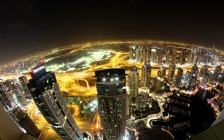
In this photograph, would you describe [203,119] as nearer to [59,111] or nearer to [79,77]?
[59,111]

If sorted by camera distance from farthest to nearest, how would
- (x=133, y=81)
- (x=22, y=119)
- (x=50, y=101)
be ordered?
(x=133, y=81), (x=22, y=119), (x=50, y=101)

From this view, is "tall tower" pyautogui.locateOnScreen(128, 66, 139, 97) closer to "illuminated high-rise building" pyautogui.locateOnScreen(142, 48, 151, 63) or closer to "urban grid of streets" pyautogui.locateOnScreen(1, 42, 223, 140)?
"urban grid of streets" pyautogui.locateOnScreen(1, 42, 223, 140)

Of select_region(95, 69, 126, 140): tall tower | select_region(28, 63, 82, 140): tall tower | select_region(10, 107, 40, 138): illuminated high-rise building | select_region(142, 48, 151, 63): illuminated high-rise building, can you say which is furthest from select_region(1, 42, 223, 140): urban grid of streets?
select_region(95, 69, 126, 140): tall tower

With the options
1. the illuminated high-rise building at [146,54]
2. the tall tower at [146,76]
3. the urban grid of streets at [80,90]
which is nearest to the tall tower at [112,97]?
the urban grid of streets at [80,90]

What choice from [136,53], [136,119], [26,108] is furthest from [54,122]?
[136,53]

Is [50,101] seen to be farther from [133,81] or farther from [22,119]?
[133,81]

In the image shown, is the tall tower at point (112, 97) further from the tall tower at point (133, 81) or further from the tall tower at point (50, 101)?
the tall tower at point (133, 81)

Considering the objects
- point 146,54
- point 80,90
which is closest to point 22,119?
point 80,90
